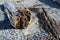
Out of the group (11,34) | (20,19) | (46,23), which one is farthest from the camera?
(46,23)

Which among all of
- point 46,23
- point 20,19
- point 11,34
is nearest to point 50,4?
point 46,23

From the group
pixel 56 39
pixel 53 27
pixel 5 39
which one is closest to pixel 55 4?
pixel 53 27

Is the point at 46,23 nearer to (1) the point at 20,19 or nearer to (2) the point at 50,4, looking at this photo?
(1) the point at 20,19

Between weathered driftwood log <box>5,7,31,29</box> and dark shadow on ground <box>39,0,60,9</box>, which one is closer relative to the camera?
weathered driftwood log <box>5,7,31,29</box>

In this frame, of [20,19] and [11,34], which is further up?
[20,19]

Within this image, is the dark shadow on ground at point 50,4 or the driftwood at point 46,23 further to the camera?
the dark shadow on ground at point 50,4

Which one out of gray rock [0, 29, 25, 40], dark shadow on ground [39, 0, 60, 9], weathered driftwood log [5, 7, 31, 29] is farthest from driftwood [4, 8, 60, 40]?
dark shadow on ground [39, 0, 60, 9]

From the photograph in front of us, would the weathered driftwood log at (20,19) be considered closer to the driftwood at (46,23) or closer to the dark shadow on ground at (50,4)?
the driftwood at (46,23)

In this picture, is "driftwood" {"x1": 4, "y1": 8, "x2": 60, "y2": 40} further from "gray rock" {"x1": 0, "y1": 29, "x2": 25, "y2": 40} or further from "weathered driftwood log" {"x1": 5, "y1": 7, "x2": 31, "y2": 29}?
"gray rock" {"x1": 0, "y1": 29, "x2": 25, "y2": 40}

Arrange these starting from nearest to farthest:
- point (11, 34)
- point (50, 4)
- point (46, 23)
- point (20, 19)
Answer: point (11, 34)
point (20, 19)
point (46, 23)
point (50, 4)

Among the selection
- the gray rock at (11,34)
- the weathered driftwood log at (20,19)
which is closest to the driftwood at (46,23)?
the weathered driftwood log at (20,19)

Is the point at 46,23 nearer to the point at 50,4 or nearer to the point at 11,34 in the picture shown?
the point at 11,34

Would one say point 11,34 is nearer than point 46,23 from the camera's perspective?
Yes
